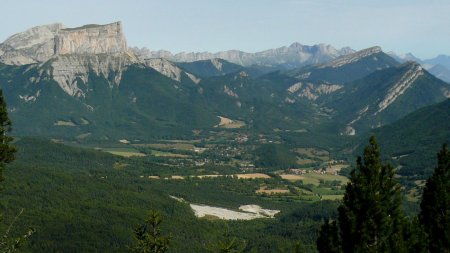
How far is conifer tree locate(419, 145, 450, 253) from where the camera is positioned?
74.1 meters

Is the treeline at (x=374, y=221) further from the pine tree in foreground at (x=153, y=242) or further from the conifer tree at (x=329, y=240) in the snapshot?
the pine tree in foreground at (x=153, y=242)

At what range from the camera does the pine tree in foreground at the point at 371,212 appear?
67.4m

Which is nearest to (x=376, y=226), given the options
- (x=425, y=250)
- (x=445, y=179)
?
(x=425, y=250)

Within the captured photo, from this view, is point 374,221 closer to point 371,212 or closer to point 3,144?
point 371,212

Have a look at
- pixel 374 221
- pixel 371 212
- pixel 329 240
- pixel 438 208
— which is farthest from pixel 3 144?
pixel 438 208

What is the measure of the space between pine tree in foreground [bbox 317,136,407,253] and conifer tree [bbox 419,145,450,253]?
21.8 ft

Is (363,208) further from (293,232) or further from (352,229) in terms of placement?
(293,232)

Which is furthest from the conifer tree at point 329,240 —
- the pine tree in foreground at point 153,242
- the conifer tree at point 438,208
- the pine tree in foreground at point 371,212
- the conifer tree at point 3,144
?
the conifer tree at point 3,144

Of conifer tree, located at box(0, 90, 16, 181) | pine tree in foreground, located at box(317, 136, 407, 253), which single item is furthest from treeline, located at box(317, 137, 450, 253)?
conifer tree, located at box(0, 90, 16, 181)

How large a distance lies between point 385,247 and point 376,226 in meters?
2.82

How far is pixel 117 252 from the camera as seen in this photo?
183500 millimetres

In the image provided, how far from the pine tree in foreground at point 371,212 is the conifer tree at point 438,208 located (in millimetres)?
6644

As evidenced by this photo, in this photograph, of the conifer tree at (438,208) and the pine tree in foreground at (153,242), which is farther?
the conifer tree at (438,208)

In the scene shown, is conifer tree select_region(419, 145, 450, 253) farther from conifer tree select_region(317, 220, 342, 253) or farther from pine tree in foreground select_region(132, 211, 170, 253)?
pine tree in foreground select_region(132, 211, 170, 253)
